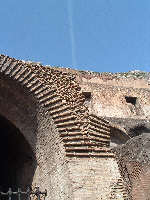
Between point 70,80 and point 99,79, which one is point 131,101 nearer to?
point 99,79

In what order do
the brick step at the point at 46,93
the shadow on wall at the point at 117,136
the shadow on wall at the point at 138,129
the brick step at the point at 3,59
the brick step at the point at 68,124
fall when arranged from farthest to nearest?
the shadow on wall at the point at 138,129 < the shadow on wall at the point at 117,136 < the brick step at the point at 3,59 < the brick step at the point at 46,93 < the brick step at the point at 68,124

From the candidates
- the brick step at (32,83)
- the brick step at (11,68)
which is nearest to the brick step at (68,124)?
the brick step at (32,83)

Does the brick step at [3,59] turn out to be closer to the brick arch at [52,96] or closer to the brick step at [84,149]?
the brick arch at [52,96]

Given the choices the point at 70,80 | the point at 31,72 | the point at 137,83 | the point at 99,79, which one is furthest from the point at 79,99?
the point at 137,83

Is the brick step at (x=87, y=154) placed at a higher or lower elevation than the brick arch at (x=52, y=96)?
lower

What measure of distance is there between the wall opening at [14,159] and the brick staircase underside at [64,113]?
1.07 meters

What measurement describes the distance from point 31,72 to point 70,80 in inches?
37.2

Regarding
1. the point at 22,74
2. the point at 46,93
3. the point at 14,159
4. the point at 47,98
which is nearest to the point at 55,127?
the point at 47,98

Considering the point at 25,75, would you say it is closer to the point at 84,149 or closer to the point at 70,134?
the point at 70,134

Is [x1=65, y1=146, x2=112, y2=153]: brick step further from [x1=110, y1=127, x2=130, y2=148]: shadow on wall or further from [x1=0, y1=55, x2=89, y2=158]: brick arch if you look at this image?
[x1=110, y1=127, x2=130, y2=148]: shadow on wall

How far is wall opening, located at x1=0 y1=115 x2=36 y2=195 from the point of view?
5.62 metres

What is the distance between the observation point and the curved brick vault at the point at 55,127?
4.41 m

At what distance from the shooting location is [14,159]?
20.9 feet

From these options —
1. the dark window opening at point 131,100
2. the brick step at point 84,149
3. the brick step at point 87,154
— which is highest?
the dark window opening at point 131,100
